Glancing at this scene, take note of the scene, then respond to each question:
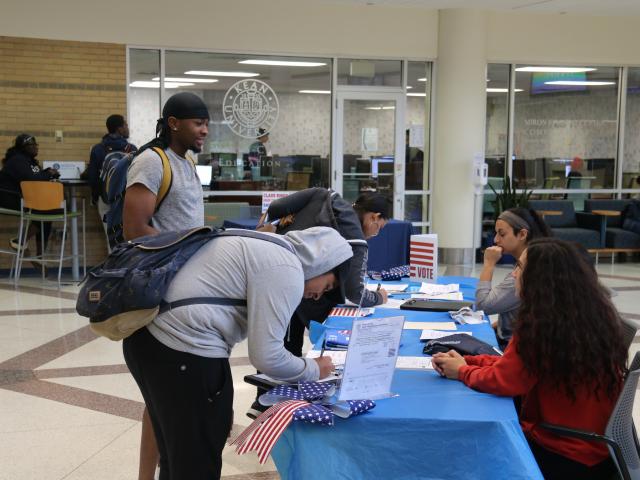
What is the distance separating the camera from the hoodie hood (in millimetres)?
2223

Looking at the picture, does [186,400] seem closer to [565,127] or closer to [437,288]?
[437,288]

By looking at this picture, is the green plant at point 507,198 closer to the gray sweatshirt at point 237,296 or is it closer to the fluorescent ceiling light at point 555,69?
the fluorescent ceiling light at point 555,69

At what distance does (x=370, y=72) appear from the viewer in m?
10.7

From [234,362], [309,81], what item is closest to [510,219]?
[234,362]

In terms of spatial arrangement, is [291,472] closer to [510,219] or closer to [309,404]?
[309,404]

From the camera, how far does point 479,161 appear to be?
10.6 meters

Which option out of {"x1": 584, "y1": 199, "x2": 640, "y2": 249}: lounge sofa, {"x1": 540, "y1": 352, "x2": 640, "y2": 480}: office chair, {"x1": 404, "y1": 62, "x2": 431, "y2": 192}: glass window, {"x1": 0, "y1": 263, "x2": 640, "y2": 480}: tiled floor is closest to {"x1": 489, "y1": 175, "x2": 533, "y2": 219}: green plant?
{"x1": 404, "y1": 62, "x2": 431, "y2": 192}: glass window

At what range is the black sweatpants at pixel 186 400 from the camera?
7.07 ft

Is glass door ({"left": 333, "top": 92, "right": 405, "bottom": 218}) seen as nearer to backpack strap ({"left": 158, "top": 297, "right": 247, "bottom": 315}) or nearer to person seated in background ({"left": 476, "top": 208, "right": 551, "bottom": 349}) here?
person seated in background ({"left": 476, "top": 208, "right": 551, "bottom": 349})

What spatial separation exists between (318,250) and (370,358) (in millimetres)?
355

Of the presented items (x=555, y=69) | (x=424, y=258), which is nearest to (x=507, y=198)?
(x=555, y=69)

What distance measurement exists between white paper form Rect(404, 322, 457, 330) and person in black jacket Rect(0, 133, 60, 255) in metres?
6.39

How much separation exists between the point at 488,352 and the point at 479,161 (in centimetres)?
798

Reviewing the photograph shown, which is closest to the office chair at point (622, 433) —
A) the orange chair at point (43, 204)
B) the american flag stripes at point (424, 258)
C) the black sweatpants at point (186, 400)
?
the black sweatpants at point (186, 400)
